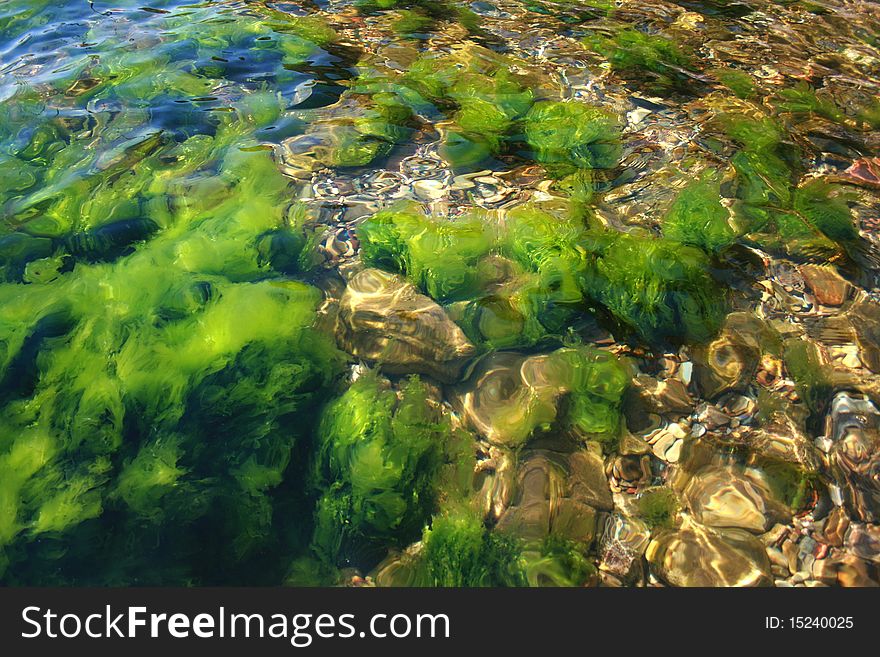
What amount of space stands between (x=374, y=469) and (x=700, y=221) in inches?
73.2

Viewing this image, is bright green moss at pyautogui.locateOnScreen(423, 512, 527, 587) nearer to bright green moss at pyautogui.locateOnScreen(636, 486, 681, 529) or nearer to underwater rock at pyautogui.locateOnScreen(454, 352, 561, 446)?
underwater rock at pyautogui.locateOnScreen(454, 352, 561, 446)

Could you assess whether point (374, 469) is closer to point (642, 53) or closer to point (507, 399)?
point (507, 399)

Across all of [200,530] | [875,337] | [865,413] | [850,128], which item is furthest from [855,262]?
[200,530]

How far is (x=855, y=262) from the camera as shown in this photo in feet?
7.79

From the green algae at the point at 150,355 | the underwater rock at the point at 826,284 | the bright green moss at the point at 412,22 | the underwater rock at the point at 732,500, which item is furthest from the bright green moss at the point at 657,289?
the bright green moss at the point at 412,22

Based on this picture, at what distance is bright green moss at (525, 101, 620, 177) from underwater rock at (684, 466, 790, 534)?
68.1 inches

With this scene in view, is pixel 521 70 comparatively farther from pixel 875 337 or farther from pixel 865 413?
pixel 865 413

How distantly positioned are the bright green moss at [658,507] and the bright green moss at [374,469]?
0.67 m

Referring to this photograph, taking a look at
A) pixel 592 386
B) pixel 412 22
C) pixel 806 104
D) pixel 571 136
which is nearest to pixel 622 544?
pixel 592 386

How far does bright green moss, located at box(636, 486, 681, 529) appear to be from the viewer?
5.64 feet

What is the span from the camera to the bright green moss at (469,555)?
1.60 meters

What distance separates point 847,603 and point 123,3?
20.9ft

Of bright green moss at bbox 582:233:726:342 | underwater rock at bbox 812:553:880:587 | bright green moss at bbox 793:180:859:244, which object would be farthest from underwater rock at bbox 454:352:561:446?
bright green moss at bbox 793:180:859:244

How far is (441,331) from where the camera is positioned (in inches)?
85.9
